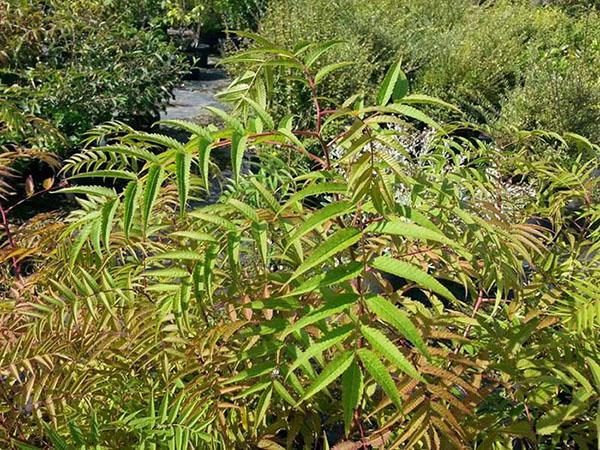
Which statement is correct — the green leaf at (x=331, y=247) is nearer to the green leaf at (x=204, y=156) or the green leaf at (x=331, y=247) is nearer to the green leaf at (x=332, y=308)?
the green leaf at (x=332, y=308)

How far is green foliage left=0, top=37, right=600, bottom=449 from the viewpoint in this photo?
1054mm

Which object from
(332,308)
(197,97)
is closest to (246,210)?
(332,308)

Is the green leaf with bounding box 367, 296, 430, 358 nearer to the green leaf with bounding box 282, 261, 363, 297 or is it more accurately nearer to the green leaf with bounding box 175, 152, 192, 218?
the green leaf with bounding box 282, 261, 363, 297

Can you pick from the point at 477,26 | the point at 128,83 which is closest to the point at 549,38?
the point at 477,26

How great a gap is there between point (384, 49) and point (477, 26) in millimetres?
2051

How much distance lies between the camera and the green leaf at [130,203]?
101 cm

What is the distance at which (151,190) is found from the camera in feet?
3.43

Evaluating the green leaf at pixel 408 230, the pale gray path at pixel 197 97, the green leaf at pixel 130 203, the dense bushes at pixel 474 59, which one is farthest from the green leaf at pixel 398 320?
the pale gray path at pixel 197 97

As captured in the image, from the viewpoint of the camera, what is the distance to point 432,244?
1.45 m

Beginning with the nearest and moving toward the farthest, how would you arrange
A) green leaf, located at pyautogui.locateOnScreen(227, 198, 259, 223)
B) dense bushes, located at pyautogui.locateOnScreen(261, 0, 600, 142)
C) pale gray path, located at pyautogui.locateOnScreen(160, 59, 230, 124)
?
1. green leaf, located at pyautogui.locateOnScreen(227, 198, 259, 223)
2. dense bushes, located at pyautogui.locateOnScreen(261, 0, 600, 142)
3. pale gray path, located at pyautogui.locateOnScreen(160, 59, 230, 124)

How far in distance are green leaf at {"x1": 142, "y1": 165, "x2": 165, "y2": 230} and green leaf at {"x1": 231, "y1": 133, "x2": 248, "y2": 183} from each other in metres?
0.13

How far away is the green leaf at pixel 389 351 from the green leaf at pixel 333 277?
8 centimetres

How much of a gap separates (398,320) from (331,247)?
15 cm

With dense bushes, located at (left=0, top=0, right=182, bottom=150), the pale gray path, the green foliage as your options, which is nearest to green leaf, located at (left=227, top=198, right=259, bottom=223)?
the green foliage
